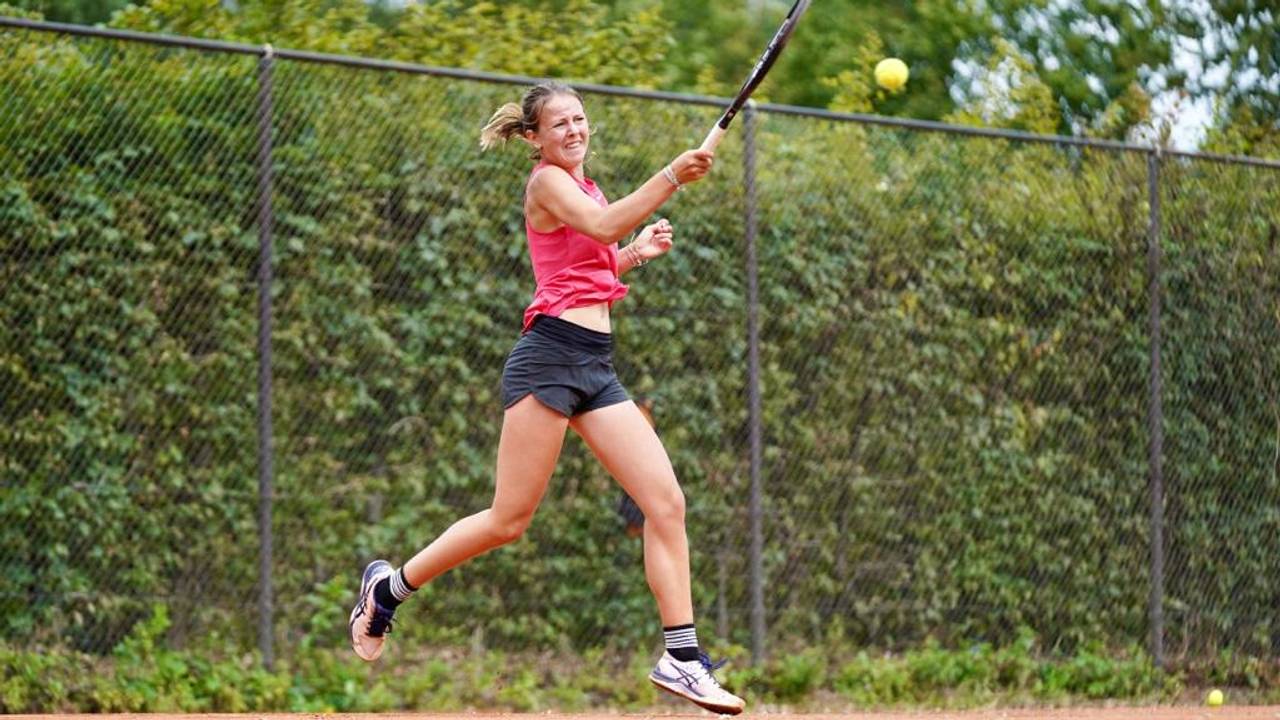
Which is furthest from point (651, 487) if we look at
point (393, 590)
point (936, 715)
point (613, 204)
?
point (936, 715)

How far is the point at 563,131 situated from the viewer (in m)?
4.44

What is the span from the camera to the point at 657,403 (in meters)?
6.97

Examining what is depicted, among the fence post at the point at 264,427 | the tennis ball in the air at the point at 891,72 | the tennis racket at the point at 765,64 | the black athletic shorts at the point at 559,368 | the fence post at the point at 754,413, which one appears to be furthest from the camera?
the tennis ball in the air at the point at 891,72

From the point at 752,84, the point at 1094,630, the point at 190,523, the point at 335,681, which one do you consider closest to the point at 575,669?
the point at 335,681

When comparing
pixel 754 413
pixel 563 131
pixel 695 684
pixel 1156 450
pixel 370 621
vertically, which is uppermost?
pixel 563 131

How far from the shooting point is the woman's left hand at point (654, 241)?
179 inches

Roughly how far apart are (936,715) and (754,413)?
149cm

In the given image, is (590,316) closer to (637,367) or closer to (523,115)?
(523,115)

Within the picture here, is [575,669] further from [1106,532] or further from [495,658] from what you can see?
[1106,532]

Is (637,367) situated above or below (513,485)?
above

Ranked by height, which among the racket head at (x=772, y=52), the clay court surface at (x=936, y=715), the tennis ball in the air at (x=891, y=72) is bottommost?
the clay court surface at (x=936, y=715)

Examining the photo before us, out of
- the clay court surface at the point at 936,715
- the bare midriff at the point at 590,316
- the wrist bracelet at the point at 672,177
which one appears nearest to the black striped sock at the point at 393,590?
the clay court surface at the point at 936,715

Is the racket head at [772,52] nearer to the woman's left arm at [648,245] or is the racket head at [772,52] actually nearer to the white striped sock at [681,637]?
the woman's left arm at [648,245]

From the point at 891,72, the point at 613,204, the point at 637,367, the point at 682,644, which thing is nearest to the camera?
the point at 613,204
